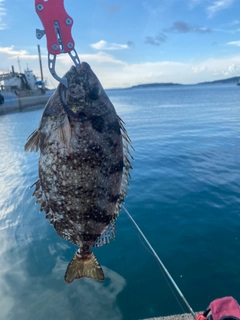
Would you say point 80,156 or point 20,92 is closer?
point 80,156

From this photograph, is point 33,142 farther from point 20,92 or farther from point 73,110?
point 20,92

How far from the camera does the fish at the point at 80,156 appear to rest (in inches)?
102

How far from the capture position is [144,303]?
671cm

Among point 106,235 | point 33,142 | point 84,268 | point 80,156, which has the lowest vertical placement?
point 84,268

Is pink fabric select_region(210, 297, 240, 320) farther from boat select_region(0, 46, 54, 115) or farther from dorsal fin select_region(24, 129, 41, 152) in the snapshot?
boat select_region(0, 46, 54, 115)

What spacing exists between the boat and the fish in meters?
56.7

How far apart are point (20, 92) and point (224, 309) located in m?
70.8

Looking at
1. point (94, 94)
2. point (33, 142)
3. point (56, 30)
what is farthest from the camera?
point (33, 142)

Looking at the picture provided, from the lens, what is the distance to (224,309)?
3246mm

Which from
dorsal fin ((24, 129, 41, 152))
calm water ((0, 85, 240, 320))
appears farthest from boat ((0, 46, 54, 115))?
dorsal fin ((24, 129, 41, 152))

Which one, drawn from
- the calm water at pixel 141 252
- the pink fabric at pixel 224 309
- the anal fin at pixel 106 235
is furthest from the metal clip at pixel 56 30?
the calm water at pixel 141 252

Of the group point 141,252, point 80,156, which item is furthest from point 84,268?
point 141,252

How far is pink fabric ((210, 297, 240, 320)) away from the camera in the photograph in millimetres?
3167

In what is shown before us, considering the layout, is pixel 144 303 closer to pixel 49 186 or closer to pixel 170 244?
pixel 170 244
